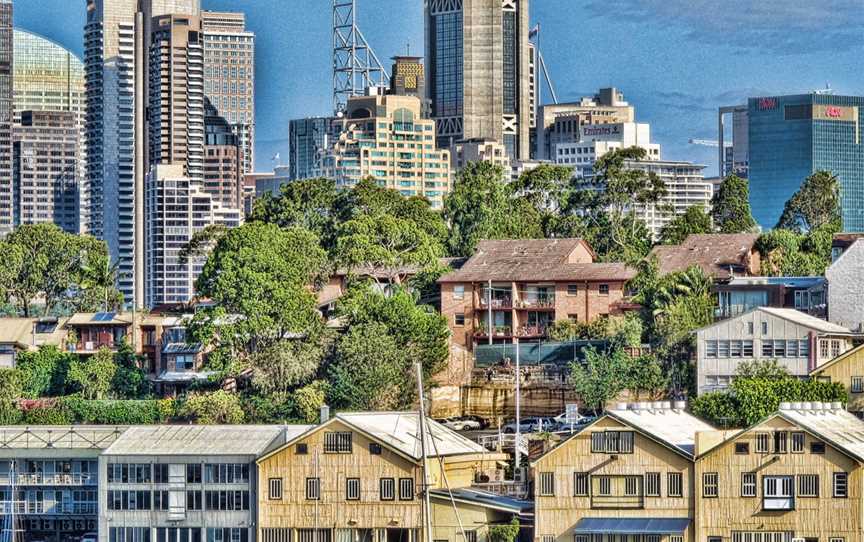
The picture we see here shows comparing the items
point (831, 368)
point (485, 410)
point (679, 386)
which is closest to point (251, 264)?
point (485, 410)

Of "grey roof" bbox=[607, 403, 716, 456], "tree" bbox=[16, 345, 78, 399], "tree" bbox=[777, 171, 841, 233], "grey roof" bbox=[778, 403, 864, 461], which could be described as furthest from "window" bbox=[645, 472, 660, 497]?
"tree" bbox=[777, 171, 841, 233]

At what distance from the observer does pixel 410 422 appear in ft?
305

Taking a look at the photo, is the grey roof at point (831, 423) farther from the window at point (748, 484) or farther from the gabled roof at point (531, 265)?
the gabled roof at point (531, 265)

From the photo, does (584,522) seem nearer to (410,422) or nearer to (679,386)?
(410,422)

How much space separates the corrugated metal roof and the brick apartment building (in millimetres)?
37368

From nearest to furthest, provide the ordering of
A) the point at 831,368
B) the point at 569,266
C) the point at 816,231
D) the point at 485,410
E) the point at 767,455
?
the point at 767,455
the point at 831,368
the point at 485,410
the point at 569,266
the point at 816,231

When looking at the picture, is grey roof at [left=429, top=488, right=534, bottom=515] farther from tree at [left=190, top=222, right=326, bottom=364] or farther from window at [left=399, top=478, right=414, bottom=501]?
tree at [left=190, top=222, right=326, bottom=364]

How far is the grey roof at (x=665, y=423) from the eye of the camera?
8469cm

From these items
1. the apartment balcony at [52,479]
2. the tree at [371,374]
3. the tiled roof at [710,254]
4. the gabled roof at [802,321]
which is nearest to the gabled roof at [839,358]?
the gabled roof at [802,321]

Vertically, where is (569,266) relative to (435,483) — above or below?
above

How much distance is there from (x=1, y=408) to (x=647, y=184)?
5884 cm

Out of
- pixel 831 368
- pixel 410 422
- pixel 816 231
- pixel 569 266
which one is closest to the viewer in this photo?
pixel 410 422

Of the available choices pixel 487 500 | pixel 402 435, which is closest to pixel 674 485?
pixel 487 500

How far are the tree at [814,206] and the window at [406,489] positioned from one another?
3032 inches
